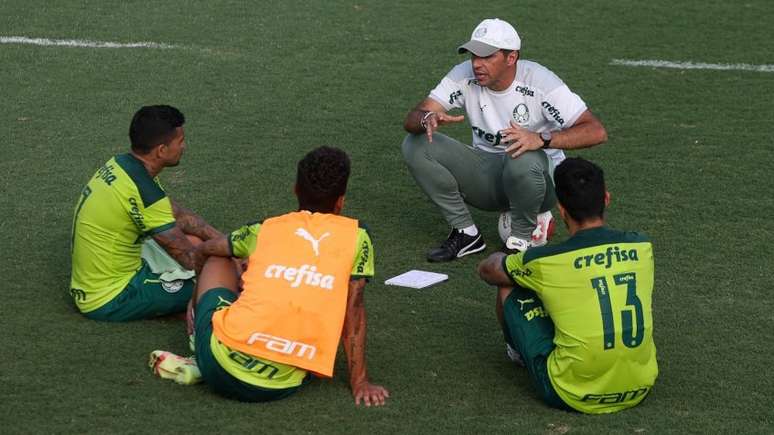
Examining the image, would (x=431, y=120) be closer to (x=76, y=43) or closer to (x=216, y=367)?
(x=216, y=367)

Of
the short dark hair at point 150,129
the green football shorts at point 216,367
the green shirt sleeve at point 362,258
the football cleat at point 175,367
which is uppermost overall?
the short dark hair at point 150,129

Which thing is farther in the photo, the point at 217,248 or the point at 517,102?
the point at 517,102

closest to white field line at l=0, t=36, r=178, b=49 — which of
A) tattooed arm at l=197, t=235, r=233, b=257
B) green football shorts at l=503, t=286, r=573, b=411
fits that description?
tattooed arm at l=197, t=235, r=233, b=257

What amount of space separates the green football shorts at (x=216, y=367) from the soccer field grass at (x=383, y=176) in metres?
0.06

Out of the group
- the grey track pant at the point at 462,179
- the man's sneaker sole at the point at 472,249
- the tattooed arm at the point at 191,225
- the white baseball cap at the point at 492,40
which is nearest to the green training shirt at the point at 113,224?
the tattooed arm at the point at 191,225

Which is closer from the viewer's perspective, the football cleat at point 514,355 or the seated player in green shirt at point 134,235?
the football cleat at point 514,355

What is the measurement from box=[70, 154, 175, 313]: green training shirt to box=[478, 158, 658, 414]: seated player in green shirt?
190 centimetres

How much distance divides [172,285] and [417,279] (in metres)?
1.48

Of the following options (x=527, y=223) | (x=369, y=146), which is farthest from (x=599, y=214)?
(x=369, y=146)

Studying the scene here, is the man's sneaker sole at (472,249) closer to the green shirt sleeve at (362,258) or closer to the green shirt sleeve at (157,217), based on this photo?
the green shirt sleeve at (157,217)

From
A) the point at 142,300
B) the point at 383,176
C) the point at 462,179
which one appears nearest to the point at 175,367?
the point at 142,300

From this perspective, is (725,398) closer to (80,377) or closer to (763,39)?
(80,377)

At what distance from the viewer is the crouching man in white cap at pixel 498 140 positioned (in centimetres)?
724

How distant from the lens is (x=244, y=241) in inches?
213
